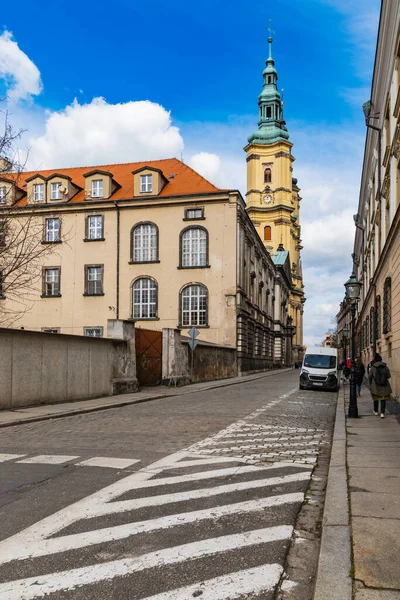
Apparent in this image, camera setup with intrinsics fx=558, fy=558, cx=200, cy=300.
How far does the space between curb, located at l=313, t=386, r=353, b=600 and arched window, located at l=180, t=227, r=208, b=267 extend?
3710cm

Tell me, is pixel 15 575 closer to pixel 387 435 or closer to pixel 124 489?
pixel 124 489

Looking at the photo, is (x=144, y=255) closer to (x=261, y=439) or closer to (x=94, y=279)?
(x=94, y=279)

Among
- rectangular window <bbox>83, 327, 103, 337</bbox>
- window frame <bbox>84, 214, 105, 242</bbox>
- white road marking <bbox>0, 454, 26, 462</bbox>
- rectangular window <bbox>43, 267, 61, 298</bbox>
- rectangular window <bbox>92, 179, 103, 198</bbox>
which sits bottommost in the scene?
white road marking <bbox>0, 454, 26, 462</bbox>

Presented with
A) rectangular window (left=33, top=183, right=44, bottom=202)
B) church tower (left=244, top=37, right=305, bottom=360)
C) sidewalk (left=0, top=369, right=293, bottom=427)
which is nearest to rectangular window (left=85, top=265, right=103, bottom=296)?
rectangular window (left=33, top=183, right=44, bottom=202)

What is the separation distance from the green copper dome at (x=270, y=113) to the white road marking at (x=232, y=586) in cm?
9555

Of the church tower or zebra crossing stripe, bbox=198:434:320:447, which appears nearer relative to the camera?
zebra crossing stripe, bbox=198:434:320:447

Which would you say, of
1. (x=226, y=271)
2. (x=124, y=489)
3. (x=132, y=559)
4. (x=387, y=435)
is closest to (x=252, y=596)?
(x=132, y=559)

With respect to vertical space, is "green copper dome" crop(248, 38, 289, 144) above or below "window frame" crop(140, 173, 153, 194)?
above

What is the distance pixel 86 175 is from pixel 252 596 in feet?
149

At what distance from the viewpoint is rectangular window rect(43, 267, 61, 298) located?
46.6 metres

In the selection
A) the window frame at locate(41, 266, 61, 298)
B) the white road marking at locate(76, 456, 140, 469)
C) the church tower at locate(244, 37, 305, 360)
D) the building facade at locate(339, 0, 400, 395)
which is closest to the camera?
the white road marking at locate(76, 456, 140, 469)

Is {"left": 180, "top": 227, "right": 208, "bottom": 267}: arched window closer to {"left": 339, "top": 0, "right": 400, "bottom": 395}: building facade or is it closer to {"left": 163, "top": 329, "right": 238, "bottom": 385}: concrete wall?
{"left": 163, "top": 329, "right": 238, "bottom": 385}: concrete wall

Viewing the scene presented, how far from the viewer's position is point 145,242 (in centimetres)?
4516

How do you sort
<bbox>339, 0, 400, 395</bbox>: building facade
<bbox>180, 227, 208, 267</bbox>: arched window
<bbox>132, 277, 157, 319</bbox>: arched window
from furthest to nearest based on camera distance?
1. <bbox>132, 277, 157, 319</bbox>: arched window
2. <bbox>180, 227, 208, 267</bbox>: arched window
3. <bbox>339, 0, 400, 395</bbox>: building facade
